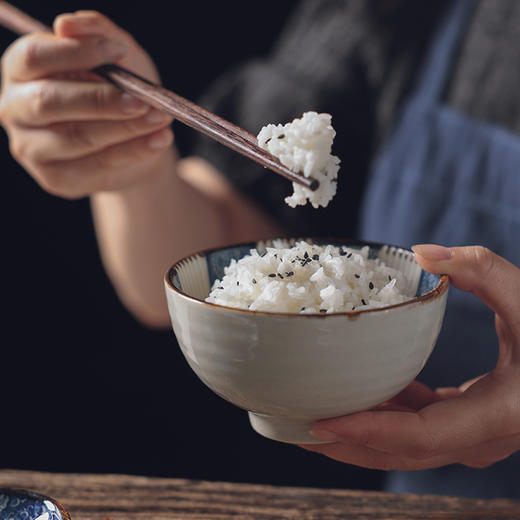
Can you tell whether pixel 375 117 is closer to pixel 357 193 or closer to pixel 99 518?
pixel 357 193

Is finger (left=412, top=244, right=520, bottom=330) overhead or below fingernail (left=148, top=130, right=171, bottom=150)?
overhead

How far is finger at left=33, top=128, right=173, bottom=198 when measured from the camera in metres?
1.16

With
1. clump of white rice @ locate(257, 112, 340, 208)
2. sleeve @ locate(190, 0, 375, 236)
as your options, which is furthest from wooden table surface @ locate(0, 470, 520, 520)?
sleeve @ locate(190, 0, 375, 236)

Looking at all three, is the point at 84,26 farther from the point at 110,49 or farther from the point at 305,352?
the point at 305,352

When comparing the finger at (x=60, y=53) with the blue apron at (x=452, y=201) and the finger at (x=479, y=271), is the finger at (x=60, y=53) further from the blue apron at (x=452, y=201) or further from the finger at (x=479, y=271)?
the blue apron at (x=452, y=201)

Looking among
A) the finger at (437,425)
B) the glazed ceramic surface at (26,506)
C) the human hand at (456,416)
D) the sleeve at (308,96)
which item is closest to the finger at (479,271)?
the human hand at (456,416)

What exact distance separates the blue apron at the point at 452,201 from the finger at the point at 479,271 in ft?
1.96

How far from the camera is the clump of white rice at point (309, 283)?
70 cm

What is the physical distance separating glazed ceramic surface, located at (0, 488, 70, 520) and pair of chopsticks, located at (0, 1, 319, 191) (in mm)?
472

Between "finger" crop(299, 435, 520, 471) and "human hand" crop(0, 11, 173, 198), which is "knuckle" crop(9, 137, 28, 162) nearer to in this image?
"human hand" crop(0, 11, 173, 198)

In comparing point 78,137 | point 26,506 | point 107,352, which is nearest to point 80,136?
point 78,137

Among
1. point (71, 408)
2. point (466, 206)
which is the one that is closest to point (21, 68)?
point (466, 206)

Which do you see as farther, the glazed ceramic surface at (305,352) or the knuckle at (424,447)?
the knuckle at (424,447)

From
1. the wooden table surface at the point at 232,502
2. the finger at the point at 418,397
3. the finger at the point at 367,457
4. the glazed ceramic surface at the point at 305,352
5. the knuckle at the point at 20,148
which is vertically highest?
the glazed ceramic surface at the point at 305,352
